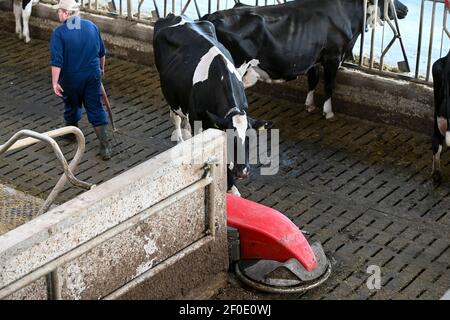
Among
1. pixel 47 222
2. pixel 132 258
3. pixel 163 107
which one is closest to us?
pixel 47 222

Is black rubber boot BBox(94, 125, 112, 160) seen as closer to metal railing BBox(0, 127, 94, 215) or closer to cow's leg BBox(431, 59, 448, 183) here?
metal railing BBox(0, 127, 94, 215)

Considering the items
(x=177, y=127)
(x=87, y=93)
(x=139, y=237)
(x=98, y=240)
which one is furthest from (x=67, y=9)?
Result: (x=98, y=240)

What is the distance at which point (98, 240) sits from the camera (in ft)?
22.2

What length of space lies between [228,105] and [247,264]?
1.67m

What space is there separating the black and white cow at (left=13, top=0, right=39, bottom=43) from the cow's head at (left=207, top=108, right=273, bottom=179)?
17.0ft

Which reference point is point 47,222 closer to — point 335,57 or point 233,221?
point 233,221

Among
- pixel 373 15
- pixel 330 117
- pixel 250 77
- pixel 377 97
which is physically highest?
pixel 373 15

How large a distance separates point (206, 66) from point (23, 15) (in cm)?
477

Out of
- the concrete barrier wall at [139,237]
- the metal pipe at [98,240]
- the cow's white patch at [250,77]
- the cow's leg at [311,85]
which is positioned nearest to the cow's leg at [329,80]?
the cow's leg at [311,85]

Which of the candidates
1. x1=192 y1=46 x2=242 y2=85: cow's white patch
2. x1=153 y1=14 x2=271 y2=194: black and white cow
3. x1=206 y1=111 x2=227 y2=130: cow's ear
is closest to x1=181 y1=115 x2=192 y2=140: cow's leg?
x1=153 y1=14 x2=271 y2=194: black and white cow

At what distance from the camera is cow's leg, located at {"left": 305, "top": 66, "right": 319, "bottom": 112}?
36.6 feet

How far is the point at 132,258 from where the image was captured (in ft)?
23.7

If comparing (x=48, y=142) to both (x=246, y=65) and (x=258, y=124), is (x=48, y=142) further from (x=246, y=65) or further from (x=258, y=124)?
(x=246, y=65)
